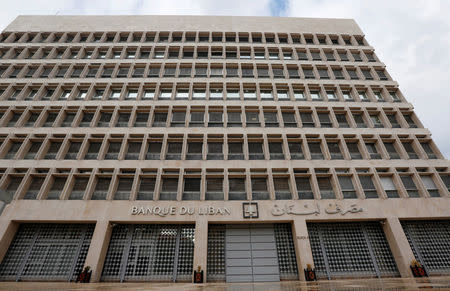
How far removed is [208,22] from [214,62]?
8156 mm

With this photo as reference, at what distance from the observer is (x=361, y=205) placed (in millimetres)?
16266

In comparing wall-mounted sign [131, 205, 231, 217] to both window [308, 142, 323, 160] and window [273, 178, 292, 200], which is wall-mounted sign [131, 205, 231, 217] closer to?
window [273, 178, 292, 200]

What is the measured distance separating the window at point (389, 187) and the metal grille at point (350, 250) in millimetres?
2708

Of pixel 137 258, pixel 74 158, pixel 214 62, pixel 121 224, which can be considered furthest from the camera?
pixel 214 62

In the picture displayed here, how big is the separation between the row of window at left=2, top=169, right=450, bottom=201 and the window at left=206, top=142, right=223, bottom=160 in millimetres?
1371

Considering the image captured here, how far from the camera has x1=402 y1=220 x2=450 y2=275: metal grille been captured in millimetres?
14930

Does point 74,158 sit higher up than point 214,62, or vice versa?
point 214,62

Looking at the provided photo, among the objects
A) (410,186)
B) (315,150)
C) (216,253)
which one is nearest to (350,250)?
(410,186)

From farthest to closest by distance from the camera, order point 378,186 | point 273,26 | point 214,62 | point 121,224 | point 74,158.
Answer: point 273,26 < point 214,62 < point 74,158 < point 378,186 < point 121,224

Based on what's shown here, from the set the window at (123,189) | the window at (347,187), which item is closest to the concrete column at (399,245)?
the window at (347,187)

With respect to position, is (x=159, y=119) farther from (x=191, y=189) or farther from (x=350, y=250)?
(x=350, y=250)

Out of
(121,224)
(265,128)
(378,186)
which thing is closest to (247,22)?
(265,128)

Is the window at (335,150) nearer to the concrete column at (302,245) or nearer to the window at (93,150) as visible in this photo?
the concrete column at (302,245)

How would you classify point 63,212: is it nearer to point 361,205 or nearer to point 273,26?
point 361,205
